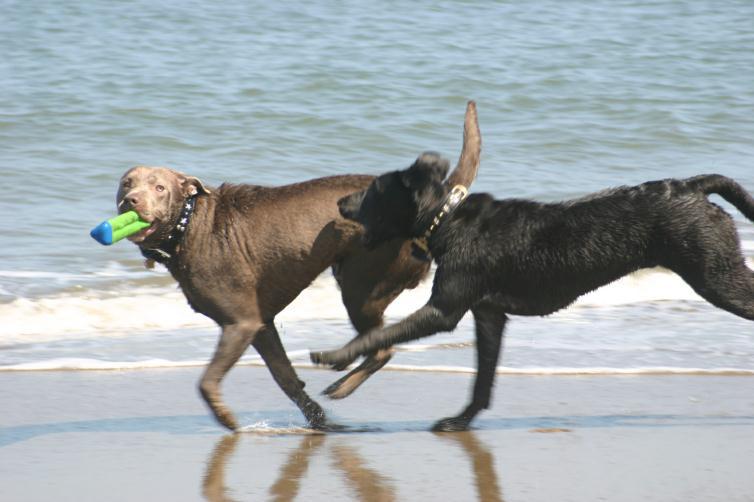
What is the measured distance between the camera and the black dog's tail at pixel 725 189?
5.55 m

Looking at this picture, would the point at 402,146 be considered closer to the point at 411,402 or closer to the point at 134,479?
the point at 411,402

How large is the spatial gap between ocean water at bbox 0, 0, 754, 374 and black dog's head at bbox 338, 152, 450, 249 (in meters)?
1.62

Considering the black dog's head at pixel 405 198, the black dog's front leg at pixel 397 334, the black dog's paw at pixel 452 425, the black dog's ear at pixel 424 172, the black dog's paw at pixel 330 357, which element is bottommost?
the black dog's paw at pixel 452 425

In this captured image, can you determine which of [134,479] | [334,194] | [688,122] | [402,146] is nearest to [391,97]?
[402,146]

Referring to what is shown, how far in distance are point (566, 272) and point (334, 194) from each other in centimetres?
114

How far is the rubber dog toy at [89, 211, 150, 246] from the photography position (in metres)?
5.39

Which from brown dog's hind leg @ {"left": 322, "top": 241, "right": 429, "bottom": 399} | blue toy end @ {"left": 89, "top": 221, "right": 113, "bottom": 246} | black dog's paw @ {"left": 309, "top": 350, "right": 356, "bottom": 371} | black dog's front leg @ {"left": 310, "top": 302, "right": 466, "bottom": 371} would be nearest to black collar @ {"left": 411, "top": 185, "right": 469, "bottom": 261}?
brown dog's hind leg @ {"left": 322, "top": 241, "right": 429, "bottom": 399}

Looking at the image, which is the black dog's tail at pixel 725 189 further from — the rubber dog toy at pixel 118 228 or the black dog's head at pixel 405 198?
the rubber dog toy at pixel 118 228

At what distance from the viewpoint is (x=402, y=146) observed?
1327cm

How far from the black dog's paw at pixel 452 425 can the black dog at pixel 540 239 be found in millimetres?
467

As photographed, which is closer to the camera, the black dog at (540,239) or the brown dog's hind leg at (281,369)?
the black dog at (540,239)

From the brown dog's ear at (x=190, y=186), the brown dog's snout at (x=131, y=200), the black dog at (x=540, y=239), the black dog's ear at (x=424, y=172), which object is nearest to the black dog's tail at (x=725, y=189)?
the black dog at (x=540, y=239)

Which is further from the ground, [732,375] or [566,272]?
[566,272]

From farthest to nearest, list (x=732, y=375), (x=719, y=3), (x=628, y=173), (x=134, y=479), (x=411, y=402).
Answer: (x=719, y=3)
(x=628, y=173)
(x=732, y=375)
(x=411, y=402)
(x=134, y=479)
